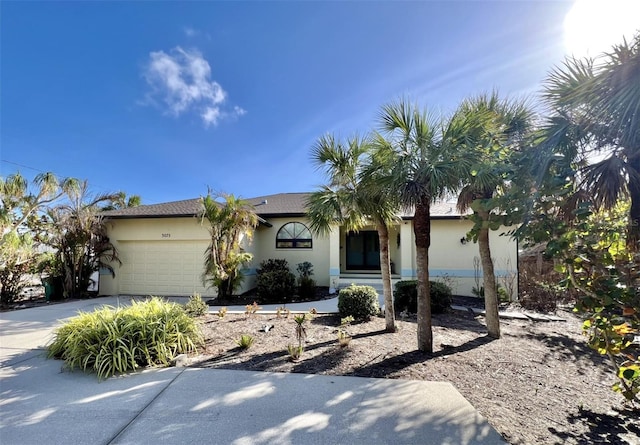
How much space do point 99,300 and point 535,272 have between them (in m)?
17.5

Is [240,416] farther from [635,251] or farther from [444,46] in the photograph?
[444,46]

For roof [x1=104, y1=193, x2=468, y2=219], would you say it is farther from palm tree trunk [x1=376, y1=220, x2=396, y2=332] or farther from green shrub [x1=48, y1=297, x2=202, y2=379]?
green shrub [x1=48, y1=297, x2=202, y2=379]

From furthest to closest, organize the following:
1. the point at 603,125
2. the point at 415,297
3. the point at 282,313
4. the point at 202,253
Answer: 1. the point at 202,253
2. the point at 415,297
3. the point at 282,313
4. the point at 603,125

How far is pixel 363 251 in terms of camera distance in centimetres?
1666

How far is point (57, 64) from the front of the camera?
808cm

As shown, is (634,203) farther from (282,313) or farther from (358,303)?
(282,313)

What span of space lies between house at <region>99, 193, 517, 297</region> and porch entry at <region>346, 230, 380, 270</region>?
3.51 metres

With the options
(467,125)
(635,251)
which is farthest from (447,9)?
(635,251)

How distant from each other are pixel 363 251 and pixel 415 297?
7.96 m

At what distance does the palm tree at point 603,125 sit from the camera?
3.00 metres

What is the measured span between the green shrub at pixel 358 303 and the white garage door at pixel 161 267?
6.39 metres

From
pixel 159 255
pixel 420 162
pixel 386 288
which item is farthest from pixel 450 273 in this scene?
Result: pixel 159 255

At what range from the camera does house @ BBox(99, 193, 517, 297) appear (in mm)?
11359

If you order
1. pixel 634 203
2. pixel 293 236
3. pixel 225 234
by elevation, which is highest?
pixel 293 236
